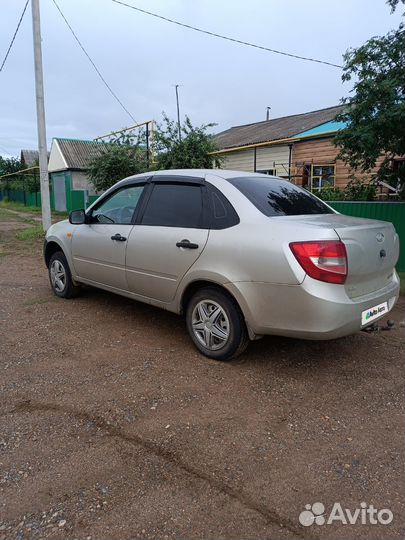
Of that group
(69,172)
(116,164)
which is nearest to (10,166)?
(69,172)

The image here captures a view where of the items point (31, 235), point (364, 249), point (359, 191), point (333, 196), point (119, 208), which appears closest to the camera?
Answer: point (364, 249)

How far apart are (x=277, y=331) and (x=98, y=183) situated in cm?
1415

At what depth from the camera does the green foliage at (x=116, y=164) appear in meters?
15.8

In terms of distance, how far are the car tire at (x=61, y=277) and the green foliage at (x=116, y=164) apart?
1035 centimetres

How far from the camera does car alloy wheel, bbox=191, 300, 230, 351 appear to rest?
147 inches

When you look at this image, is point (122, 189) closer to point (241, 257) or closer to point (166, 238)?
point (166, 238)

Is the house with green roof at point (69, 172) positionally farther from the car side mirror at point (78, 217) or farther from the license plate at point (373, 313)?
the license plate at point (373, 313)

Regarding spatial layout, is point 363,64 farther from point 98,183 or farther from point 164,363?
point 98,183

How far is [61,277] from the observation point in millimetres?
5910

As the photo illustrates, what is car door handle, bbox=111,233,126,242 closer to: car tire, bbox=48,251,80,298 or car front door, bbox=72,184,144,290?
car front door, bbox=72,184,144,290

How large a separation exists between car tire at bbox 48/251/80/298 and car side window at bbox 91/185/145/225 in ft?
3.18

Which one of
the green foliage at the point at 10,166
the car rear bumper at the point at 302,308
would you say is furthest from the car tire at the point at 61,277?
the green foliage at the point at 10,166

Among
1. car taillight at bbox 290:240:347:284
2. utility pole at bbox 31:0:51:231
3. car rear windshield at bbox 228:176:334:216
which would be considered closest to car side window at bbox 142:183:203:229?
car rear windshield at bbox 228:176:334:216

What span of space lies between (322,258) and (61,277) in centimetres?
401
